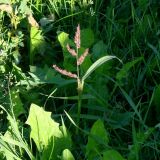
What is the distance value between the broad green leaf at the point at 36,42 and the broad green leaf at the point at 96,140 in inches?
27.0

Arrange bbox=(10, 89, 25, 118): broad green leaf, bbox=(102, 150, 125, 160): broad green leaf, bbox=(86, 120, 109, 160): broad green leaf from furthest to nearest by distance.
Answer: bbox=(10, 89, 25, 118): broad green leaf < bbox=(86, 120, 109, 160): broad green leaf < bbox=(102, 150, 125, 160): broad green leaf

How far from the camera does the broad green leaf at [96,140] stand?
172cm

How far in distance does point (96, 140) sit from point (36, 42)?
770 mm

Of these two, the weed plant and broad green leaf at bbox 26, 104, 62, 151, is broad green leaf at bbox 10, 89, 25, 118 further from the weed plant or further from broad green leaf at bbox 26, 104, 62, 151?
broad green leaf at bbox 26, 104, 62, 151

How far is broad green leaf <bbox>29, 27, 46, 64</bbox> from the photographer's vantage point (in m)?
2.29

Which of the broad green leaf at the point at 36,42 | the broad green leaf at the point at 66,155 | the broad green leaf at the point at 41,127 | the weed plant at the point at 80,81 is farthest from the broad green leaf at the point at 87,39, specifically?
the broad green leaf at the point at 66,155

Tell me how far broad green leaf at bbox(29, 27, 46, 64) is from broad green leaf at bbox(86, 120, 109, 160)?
68 centimetres

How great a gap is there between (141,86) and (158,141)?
1.26 ft

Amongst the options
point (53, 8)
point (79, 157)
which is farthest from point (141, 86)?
point (53, 8)

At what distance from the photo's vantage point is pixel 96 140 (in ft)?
5.64

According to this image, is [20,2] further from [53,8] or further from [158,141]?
[158,141]

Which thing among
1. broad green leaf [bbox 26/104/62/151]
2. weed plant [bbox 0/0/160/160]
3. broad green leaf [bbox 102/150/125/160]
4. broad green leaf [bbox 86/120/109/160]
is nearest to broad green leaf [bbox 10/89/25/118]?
weed plant [bbox 0/0/160/160]

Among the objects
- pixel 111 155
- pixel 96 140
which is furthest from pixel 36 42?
pixel 111 155

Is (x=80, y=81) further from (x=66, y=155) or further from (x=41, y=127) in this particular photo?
(x=66, y=155)
